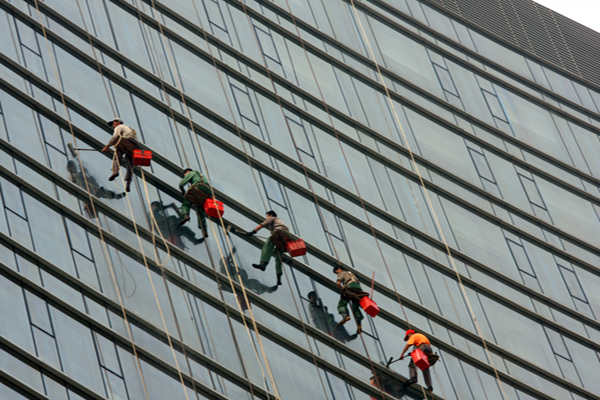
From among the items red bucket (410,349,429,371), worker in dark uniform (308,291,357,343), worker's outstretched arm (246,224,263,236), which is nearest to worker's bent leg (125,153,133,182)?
worker's outstretched arm (246,224,263,236)

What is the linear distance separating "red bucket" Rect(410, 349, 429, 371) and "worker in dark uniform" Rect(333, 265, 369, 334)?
4.16 ft

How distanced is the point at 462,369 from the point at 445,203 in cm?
495

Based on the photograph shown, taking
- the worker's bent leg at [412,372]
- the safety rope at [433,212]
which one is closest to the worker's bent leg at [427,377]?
the worker's bent leg at [412,372]

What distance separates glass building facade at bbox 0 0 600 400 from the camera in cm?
1898

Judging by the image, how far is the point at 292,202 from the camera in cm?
2317

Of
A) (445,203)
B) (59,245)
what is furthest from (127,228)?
(445,203)

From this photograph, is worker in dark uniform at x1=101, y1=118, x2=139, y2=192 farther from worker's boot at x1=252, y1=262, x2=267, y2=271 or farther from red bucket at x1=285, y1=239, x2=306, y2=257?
red bucket at x1=285, y1=239, x2=306, y2=257

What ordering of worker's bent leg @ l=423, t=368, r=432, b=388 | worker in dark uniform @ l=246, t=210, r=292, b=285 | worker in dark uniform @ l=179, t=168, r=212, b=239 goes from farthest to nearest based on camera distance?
worker's bent leg @ l=423, t=368, r=432, b=388, worker in dark uniform @ l=246, t=210, r=292, b=285, worker in dark uniform @ l=179, t=168, r=212, b=239

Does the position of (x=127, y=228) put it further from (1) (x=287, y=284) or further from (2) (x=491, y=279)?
(2) (x=491, y=279)

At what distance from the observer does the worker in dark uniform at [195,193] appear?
20.5m

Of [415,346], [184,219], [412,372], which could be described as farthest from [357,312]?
[184,219]

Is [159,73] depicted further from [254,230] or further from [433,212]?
[433,212]

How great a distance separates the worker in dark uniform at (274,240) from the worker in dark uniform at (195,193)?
1.08 metres

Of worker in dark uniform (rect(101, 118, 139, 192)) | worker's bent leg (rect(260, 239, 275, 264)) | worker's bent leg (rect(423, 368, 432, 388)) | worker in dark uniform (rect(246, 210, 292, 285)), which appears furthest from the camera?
worker's bent leg (rect(423, 368, 432, 388))
